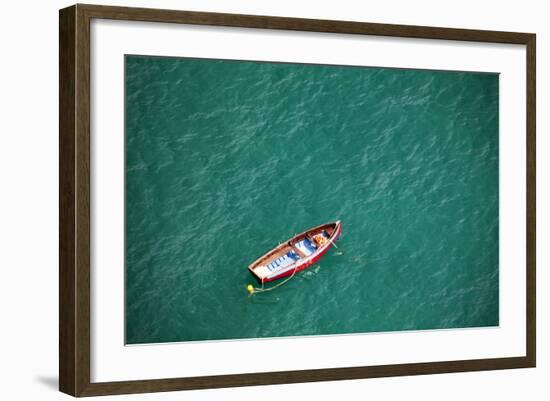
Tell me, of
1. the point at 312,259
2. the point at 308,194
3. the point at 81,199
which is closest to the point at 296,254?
the point at 312,259

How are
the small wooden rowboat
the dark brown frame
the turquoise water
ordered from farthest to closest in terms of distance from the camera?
the small wooden rowboat < the turquoise water < the dark brown frame

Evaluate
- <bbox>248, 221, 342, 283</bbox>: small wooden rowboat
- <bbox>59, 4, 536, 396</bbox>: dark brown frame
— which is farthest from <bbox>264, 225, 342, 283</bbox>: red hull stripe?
<bbox>59, 4, 536, 396</bbox>: dark brown frame

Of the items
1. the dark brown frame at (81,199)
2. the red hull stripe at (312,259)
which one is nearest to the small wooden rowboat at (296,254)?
the red hull stripe at (312,259)

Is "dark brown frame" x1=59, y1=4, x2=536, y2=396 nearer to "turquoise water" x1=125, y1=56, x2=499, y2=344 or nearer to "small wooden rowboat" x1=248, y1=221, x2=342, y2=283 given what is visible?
"turquoise water" x1=125, y1=56, x2=499, y2=344

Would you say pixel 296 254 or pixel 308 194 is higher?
pixel 308 194

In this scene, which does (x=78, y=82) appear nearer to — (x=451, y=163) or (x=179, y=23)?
(x=179, y=23)

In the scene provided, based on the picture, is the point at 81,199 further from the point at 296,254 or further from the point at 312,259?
the point at 312,259

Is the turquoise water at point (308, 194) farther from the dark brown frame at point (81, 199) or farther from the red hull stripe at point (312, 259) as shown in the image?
the dark brown frame at point (81, 199)

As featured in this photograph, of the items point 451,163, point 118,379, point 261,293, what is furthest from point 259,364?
point 451,163
